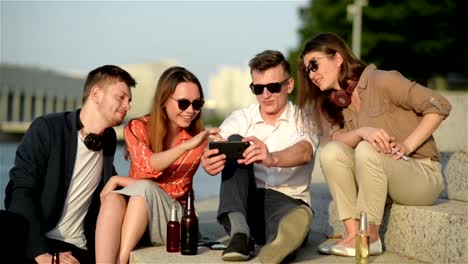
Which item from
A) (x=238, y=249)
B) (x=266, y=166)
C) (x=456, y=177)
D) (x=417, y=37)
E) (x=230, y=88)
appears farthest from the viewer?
(x=230, y=88)

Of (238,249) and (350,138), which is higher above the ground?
(350,138)

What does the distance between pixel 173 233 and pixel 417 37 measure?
99.2 ft

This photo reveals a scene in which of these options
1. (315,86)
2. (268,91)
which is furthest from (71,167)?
(315,86)

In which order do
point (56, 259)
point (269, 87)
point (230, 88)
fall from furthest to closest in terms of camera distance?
1. point (230, 88)
2. point (269, 87)
3. point (56, 259)

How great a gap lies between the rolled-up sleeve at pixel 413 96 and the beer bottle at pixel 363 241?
81 centimetres

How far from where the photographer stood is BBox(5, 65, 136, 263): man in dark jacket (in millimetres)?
4199

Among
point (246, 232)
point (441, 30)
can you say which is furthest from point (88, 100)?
point (441, 30)

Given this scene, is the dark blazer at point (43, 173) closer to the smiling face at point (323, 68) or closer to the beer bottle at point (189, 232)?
the beer bottle at point (189, 232)

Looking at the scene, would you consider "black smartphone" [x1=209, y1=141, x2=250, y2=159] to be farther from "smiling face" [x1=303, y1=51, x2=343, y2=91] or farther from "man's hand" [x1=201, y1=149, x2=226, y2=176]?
"smiling face" [x1=303, y1=51, x2=343, y2=91]

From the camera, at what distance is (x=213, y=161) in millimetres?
4148

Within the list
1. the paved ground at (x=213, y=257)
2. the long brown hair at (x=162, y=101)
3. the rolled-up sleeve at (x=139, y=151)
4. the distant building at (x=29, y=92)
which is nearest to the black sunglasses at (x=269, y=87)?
the long brown hair at (x=162, y=101)

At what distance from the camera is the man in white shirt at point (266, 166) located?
405 centimetres

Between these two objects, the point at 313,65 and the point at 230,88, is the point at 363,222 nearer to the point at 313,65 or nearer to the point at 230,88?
the point at 313,65

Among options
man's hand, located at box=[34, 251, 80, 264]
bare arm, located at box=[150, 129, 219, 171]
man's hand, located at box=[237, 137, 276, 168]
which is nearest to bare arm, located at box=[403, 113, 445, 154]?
man's hand, located at box=[237, 137, 276, 168]
